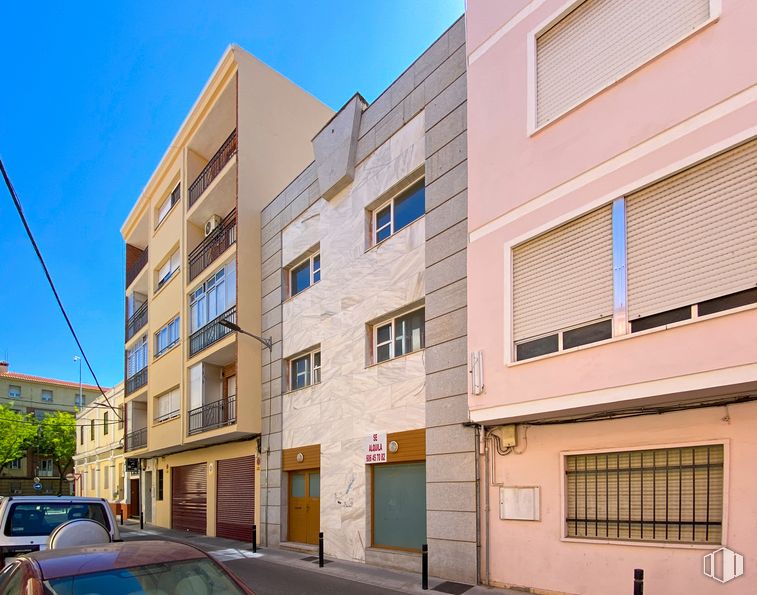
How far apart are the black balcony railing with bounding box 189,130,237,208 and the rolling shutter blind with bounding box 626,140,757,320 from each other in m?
14.4

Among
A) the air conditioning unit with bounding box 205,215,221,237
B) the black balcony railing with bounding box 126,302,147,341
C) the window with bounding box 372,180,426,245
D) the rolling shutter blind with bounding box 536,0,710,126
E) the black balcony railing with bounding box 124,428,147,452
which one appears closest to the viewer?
the rolling shutter blind with bounding box 536,0,710,126

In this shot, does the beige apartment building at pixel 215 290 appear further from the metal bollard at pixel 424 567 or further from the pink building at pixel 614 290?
the pink building at pixel 614 290

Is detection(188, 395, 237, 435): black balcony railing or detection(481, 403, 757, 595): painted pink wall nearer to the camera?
detection(481, 403, 757, 595): painted pink wall

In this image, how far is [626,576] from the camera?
25.9ft

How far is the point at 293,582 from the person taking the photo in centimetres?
1110

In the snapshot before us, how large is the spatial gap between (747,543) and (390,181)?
9425 mm

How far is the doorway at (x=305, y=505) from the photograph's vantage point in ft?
49.8

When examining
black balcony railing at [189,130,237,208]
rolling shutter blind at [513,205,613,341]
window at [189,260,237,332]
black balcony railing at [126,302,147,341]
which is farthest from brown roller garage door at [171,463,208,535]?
rolling shutter blind at [513,205,613,341]

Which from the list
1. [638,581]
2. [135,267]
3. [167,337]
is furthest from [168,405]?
[638,581]

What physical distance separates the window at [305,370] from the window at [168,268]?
10317 millimetres

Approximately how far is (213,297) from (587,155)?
48.8 ft

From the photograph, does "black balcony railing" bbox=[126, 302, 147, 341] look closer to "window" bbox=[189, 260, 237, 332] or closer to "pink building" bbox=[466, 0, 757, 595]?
"window" bbox=[189, 260, 237, 332]

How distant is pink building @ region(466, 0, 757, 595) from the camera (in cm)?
676

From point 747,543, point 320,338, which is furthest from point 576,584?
point 320,338
